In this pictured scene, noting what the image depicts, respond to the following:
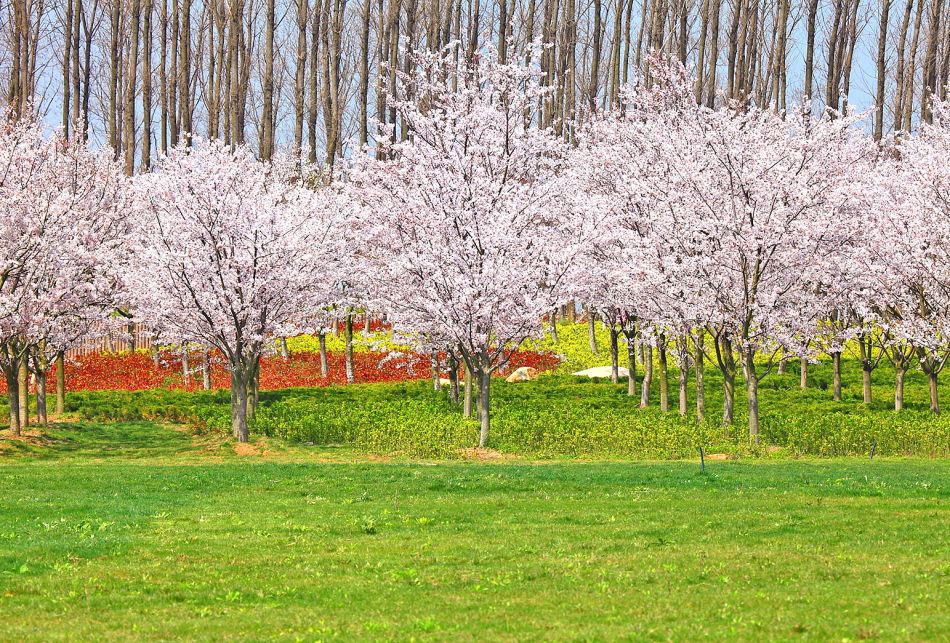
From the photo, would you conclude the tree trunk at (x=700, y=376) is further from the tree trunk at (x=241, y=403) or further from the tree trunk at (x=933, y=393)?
the tree trunk at (x=241, y=403)

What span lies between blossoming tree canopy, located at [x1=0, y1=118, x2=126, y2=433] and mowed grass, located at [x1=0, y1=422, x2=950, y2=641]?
24.5ft

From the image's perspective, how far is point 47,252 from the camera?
2814cm

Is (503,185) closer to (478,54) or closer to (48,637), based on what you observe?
(478,54)

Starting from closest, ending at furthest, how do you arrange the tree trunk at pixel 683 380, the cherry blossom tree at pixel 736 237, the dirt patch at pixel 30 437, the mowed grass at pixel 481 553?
the mowed grass at pixel 481 553 < the cherry blossom tree at pixel 736 237 < the dirt patch at pixel 30 437 < the tree trunk at pixel 683 380

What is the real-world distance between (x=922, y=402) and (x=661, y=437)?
12279mm

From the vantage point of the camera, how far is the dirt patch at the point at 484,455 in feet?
81.2

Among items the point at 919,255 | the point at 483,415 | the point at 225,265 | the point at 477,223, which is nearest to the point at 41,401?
the point at 225,265

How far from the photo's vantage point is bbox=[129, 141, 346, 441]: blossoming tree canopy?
28.0m

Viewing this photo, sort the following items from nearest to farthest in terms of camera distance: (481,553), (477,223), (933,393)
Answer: (481,553) → (477,223) → (933,393)

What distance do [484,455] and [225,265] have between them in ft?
29.3

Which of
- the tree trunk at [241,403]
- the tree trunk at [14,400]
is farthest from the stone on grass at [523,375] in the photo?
the tree trunk at [14,400]

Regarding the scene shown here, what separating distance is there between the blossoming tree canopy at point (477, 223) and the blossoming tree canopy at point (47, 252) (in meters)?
8.36

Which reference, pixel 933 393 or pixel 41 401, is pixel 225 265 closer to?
pixel 41 401

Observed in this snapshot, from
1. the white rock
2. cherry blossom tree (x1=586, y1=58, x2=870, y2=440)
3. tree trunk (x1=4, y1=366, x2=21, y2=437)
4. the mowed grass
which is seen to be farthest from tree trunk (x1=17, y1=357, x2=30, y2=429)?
the white rock
